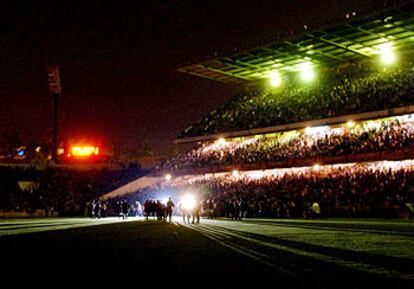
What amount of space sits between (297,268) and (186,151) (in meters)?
50.2

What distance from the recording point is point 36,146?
309ft

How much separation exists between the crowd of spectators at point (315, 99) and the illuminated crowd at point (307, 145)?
1347 millimetres

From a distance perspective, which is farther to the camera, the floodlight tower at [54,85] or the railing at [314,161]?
the floodlight tower at [54,85]

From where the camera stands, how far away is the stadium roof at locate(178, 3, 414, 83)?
4278 cm

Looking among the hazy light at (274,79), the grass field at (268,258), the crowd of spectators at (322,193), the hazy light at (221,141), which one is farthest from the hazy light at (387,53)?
the grass field at (268,258)

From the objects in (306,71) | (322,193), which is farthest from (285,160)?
(306,71)

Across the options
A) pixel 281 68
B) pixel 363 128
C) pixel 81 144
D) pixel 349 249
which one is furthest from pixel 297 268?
pixel 81 144

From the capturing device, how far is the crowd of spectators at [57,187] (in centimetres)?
5028

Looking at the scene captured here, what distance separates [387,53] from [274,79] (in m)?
13.8

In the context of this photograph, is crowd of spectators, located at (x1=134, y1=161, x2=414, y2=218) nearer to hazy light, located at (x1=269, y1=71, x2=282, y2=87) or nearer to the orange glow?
hazy light, located at (x1=269, y1=71, x2=282, y2=87)

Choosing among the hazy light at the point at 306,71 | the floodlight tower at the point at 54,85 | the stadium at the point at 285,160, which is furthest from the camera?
the floodlight tower at the point at 54,85

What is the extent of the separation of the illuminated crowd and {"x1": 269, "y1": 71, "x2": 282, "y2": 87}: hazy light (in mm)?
9566

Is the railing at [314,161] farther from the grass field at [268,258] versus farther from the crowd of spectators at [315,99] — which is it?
the grass field at [268,258]

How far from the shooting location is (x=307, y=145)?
144 feet
